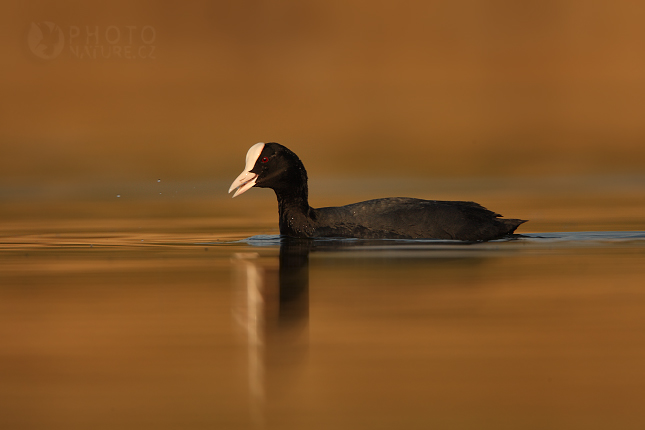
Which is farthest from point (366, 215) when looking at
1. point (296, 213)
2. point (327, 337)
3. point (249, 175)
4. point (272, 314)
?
point (327, 337)

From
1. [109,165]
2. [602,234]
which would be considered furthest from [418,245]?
[109,165]

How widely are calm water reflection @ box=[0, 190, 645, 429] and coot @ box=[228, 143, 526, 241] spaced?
1.66 feet

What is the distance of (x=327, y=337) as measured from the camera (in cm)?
718

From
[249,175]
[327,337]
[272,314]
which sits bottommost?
[327,337]

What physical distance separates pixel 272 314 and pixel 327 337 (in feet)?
3.32

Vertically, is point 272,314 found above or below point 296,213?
below

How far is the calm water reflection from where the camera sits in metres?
5.52

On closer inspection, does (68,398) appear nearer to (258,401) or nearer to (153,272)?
(258,401)

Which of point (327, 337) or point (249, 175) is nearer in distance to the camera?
point (327, 337)

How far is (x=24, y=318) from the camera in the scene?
26.5 ft

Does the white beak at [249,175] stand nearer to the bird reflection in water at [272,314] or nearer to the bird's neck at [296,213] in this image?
the bird's neck at [296,213]

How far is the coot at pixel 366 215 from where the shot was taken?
1240 centimetres

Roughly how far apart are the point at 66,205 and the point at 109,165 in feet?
31.1

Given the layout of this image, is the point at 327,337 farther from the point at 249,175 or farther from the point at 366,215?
the point at 249,175
